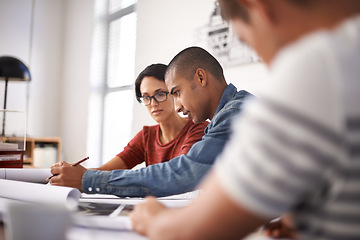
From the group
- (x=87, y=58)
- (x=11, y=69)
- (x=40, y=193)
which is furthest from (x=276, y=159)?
(x=87, y=58)

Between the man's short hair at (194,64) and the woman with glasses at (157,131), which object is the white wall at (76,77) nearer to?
the woman with glasses at (157,131)

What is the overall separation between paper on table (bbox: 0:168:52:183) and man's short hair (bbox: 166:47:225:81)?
2.09 ft

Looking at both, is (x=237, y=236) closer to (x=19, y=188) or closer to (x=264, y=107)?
(x=264, y=107)

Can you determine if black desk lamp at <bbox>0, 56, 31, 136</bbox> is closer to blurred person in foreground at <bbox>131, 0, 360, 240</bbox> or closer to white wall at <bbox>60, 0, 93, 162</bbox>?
white wall at <bbox>60, 0, 93, 162</bbox>

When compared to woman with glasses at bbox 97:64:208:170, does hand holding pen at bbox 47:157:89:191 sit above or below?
below

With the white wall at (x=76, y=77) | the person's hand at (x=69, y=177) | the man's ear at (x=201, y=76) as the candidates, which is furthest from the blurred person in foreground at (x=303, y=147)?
the white wall at (x=76, y=77)

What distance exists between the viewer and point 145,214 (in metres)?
0.52

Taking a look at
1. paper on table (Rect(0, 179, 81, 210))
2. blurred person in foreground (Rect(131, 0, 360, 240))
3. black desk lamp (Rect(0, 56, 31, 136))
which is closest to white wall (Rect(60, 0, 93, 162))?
black desk lamp (Rect(0, 56, 31, 136))

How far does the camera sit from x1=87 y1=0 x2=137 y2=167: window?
158 inches

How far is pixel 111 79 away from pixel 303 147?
420 centimetres

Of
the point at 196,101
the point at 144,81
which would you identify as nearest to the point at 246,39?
the point at 196,101

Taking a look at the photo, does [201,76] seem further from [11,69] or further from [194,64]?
[11,69]

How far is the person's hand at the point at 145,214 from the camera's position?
1.68 feet

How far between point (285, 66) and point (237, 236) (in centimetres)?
17
